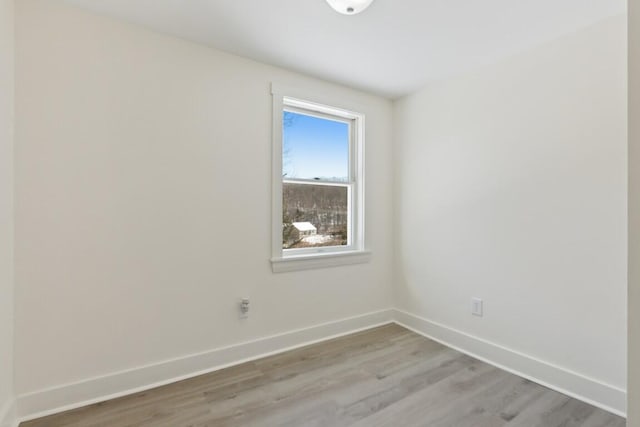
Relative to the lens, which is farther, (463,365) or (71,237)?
(463,365)

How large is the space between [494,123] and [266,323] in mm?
2367

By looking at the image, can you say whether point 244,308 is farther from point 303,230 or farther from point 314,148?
point 314,148

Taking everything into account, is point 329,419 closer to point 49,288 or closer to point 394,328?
point 394,328

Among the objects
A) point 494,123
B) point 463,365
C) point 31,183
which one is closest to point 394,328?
point 463,365

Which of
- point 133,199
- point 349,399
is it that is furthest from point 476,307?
point 133,199

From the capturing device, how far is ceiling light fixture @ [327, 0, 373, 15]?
1.56 metres

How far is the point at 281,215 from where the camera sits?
2.51m

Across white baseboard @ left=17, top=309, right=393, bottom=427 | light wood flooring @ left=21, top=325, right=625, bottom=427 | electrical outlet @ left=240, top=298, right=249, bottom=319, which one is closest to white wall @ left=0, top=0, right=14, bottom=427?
white baseboard @ left=17, top=309, right=393, bottom=427

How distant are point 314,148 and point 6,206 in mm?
2074

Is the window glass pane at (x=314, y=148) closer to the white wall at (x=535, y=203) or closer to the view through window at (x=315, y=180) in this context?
the view through window at (x=315, y=180)

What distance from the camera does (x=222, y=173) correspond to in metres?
2.25

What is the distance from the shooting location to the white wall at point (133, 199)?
169cm

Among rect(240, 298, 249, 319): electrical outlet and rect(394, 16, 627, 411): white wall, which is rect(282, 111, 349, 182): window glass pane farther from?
→ rect(240, 298, 249, 319): electrical outlet

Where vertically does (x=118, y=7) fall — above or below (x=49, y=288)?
above
